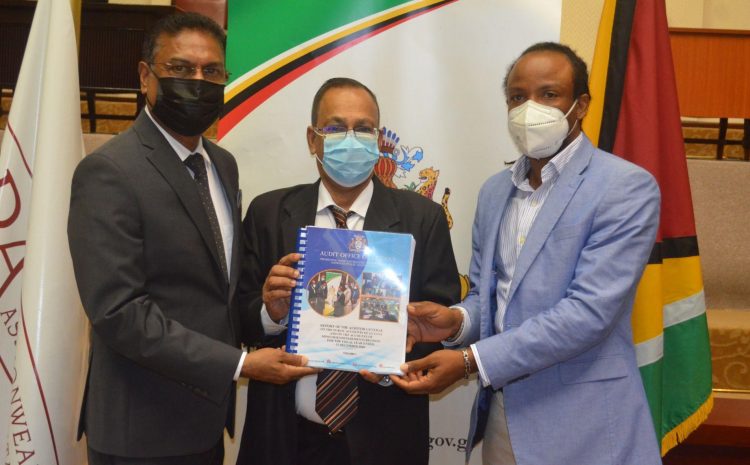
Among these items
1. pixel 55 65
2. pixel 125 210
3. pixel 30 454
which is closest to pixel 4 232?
pixel 55 65

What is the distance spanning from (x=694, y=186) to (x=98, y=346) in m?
4.52

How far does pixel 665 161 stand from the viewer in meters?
2.86

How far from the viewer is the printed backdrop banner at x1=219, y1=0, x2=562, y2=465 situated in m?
3.14

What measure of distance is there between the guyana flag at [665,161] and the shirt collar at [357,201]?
1.08 metres

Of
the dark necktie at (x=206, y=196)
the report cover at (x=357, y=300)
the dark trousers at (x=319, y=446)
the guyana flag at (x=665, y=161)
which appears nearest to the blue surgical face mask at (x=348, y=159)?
the report cover at (x=357, y=300)

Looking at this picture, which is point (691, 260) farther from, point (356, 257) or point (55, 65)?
point (55, 65)

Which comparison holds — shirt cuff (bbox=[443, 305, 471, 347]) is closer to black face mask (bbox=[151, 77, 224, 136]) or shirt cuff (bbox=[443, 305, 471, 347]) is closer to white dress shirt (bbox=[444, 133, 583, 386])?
white dress shirt (bbox=[444, 133, 583, 386])

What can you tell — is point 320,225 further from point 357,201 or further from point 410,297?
point 410,297

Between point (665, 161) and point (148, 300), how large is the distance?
207cm

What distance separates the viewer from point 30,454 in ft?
8.26

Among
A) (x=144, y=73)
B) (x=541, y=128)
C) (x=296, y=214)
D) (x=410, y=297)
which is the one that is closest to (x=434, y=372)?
(x=410, y=297)

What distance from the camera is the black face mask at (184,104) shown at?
2.16 m

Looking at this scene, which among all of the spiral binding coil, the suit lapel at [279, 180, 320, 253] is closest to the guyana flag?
the suit lapel at [279, 180, 320, 253]

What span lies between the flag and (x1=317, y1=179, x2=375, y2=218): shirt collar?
979mm
